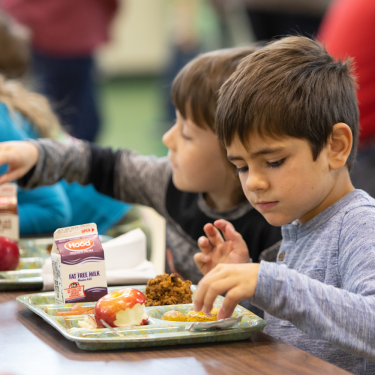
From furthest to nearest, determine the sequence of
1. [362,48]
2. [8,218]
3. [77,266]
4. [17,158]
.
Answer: [362,48] < [17,158] < [8,218] < [77,266]

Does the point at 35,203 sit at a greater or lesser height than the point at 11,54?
lesser

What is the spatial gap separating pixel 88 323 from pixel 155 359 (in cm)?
14

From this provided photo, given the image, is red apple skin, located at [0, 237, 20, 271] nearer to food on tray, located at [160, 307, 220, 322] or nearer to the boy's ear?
food on tray, located at [160, 307, 220, 322]

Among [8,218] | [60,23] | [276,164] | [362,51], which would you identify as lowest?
[8,218]

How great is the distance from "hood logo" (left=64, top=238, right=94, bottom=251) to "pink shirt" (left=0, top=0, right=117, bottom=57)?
2803 millimetres

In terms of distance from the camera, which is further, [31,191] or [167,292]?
[31,191]

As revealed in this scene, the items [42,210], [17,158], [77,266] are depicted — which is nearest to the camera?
[77,266]

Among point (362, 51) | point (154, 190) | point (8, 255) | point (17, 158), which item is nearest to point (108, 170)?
point (154, 190)

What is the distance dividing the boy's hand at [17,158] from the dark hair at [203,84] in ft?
1.22

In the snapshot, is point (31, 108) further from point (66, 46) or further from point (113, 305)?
point (66, 46)

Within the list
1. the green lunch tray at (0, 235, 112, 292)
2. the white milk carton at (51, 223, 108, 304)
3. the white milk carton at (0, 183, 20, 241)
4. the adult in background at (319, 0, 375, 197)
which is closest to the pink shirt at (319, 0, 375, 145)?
the adult in background at (319, 0, 375, 197)

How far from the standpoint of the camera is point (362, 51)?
86.5 inches

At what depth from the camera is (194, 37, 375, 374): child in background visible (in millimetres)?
962

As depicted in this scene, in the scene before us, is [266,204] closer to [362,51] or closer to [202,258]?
[202,258]
